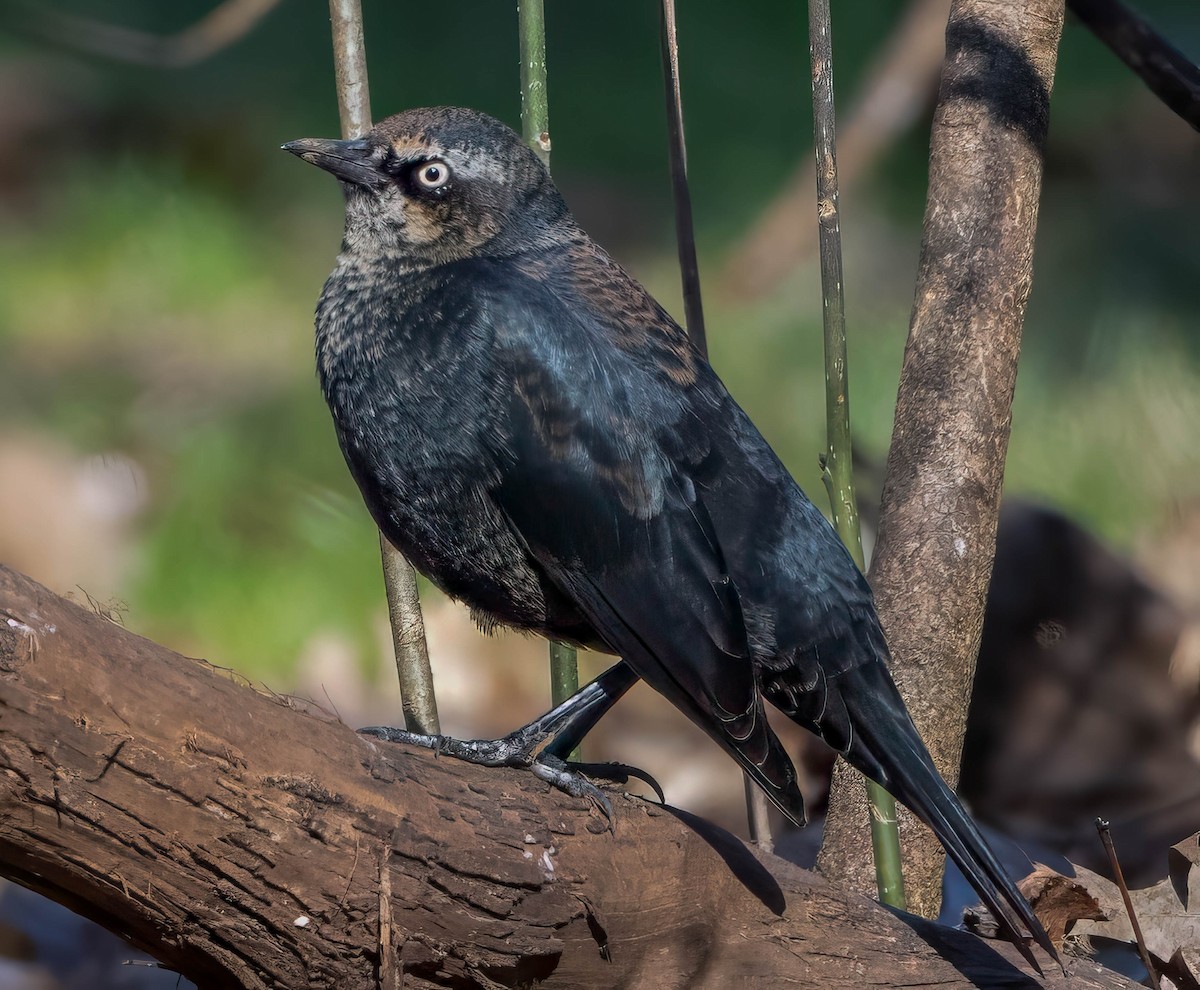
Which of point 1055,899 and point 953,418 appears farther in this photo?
point 953,418

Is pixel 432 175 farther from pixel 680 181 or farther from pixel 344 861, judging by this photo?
pixel 344 861

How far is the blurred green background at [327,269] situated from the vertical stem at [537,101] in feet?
4.56

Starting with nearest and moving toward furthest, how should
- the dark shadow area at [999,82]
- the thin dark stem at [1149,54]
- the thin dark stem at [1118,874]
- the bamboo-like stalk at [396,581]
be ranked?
the thin dark stem at [1118,874] < the bamboo-like stalk at [396,581] < the dark shadow area at [999,82] < the thin dark stem at [1149,54]

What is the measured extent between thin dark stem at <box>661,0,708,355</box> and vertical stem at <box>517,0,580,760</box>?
20 centimetres

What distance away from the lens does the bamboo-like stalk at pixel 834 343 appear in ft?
6.93

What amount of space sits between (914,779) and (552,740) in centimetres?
56

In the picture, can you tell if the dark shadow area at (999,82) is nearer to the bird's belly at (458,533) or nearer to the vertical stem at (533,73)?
the vertical stem at (533,73)

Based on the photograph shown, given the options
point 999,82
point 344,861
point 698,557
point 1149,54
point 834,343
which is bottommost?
point 344,861

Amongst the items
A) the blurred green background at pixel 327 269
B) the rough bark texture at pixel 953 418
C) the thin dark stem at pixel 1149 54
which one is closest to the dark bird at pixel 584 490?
the rough bark texture at pixel 953 418

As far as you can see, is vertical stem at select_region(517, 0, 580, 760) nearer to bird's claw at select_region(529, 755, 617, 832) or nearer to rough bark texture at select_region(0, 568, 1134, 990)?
bird's claw at select_region(529, 755, 617, 832)

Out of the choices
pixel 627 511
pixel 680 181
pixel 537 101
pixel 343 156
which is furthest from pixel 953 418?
pixel 343 156

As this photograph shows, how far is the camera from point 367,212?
7.58ft

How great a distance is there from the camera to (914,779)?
6.65 feet

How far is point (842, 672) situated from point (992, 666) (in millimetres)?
1764
